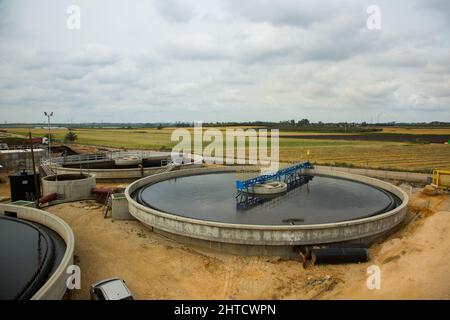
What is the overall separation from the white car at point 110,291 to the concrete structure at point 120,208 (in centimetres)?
913

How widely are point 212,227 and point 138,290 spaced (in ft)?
13.7

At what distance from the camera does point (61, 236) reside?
16.0 meters

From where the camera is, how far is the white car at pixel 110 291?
1083 cm

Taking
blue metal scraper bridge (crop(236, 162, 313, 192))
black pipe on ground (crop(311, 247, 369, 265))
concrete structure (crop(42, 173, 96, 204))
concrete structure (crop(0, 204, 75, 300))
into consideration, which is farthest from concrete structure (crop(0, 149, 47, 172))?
black pipe on ground (crop(311, 247, 369, 265))

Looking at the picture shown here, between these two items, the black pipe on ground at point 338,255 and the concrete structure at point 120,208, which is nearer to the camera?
the black pipe on ground at point 338,255

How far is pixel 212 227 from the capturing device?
14.8m

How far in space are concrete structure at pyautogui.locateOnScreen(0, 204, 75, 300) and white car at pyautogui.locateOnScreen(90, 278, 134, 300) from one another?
1.03 meters

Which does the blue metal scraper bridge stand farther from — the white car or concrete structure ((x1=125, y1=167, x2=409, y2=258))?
the white car

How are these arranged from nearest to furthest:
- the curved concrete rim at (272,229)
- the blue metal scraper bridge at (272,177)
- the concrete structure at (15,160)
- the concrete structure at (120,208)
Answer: the curved concrete rim at (272,229) → the concrete structure at (120,208) → the blue metal scraper bridge at (272,177) → the concrete structure at (15,160)

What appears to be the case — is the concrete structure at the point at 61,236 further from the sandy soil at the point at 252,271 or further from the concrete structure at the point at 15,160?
the concrete structure at the point at 15,160

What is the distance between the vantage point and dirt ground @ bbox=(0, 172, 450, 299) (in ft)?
39.5

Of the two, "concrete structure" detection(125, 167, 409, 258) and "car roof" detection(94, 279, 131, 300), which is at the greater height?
"concrete structure" detection(125, 167, 409, 258)

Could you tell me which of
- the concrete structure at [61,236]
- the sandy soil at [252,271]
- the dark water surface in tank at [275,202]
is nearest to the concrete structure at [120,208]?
the dark water surface in tank at [275,202]
